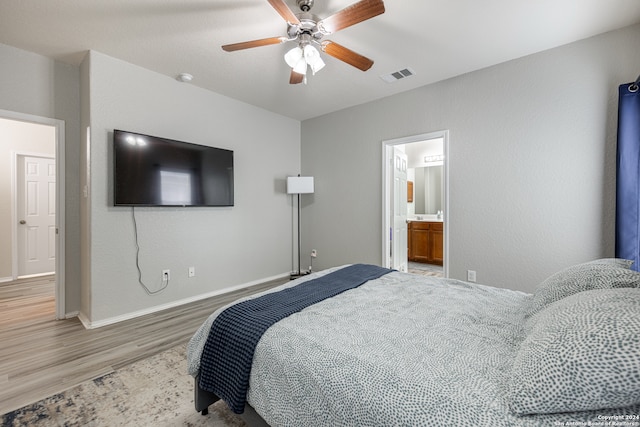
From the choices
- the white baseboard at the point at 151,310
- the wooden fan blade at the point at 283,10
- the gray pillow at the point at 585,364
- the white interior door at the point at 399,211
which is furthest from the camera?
the white interior door at the point at 399,211

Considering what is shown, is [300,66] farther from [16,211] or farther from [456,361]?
[16,211]

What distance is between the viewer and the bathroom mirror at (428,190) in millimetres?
5934

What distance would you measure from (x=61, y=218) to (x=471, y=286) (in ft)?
12.9

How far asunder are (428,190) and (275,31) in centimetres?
474

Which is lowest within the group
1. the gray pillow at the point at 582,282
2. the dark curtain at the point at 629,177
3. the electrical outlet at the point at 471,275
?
the electrical outlet at the point at 471,275

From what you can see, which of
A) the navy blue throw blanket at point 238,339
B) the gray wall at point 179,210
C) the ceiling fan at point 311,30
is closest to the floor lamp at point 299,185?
A: the gray wall at point 179,210

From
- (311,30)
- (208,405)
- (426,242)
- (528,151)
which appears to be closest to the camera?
(208,405)

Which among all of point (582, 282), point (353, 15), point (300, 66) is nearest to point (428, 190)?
point (300, 66)

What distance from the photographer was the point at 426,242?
18.1ft

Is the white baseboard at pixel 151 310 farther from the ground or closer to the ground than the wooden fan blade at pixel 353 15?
closer to the ground

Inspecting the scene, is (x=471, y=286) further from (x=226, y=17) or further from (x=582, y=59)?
(x=226, y=17)

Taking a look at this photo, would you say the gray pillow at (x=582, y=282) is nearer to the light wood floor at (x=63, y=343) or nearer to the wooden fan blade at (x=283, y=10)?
the wooden fan blade at (x=283, y=10)

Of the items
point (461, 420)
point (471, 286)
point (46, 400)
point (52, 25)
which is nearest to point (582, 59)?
point (471, 286)

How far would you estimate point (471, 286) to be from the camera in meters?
1.97
